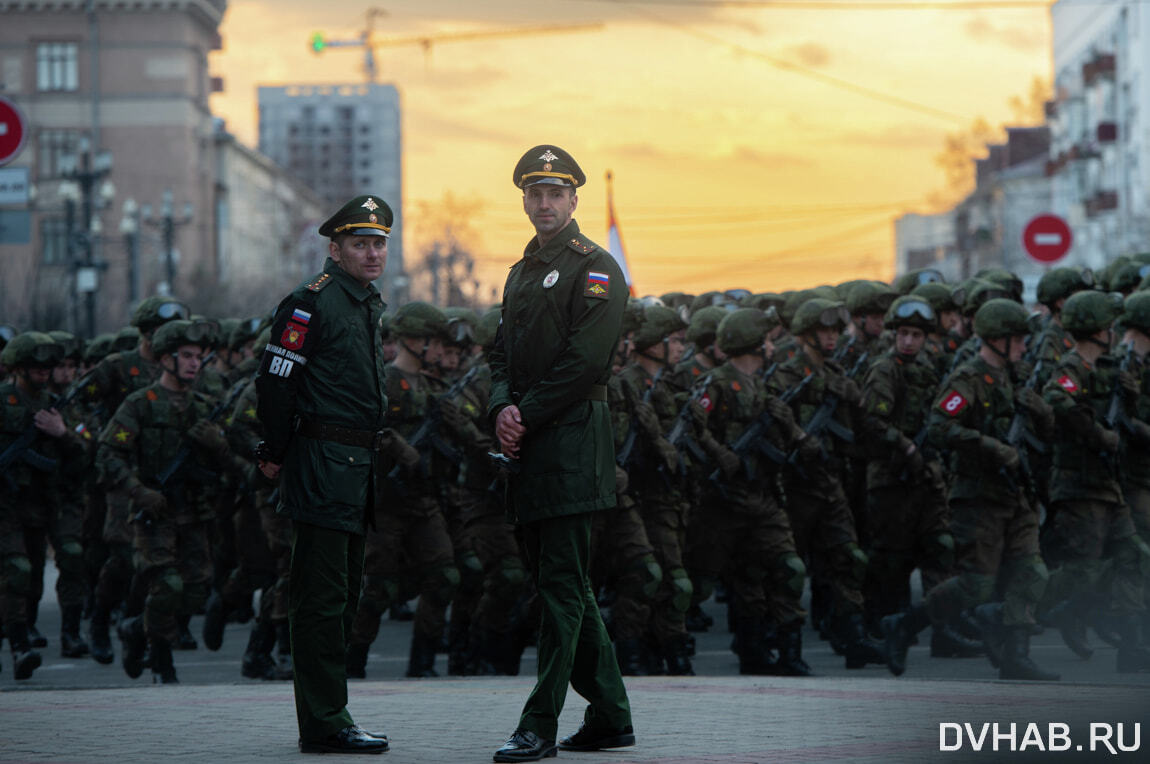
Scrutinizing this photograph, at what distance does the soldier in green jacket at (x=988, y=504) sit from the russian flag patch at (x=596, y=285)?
14.7 feet

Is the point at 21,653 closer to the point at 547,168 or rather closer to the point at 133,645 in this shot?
the point at 133,645

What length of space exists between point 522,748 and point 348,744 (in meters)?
0.70

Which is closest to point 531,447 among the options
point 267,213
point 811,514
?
point 811,514

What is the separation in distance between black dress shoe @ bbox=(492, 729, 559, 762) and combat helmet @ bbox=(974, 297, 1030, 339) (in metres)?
5.26

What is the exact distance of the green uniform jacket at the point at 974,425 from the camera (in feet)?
35.7

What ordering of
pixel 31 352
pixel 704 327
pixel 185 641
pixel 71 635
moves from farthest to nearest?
pixel 185 641, pixel 71 635, pixel 704 327, pixel 31 352

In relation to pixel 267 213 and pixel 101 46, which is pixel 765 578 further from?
pixel 267 213

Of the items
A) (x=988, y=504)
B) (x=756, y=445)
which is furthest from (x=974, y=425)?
(x=756, y=445)

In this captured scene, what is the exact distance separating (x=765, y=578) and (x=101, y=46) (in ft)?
220

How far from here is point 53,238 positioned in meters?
71.9

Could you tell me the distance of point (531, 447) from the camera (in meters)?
6.91

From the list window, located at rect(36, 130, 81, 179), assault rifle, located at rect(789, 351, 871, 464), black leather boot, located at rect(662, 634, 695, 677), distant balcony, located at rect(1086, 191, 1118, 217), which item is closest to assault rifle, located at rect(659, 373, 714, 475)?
assault rifle, located at rect(789, 351, 871, 464)

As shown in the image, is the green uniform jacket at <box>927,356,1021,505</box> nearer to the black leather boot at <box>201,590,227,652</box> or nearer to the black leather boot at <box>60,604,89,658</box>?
the black leather boot at <box>201,590,227,652</box>

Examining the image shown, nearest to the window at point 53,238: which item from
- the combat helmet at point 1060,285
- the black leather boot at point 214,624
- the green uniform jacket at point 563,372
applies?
the black leather boot at point 214,624
